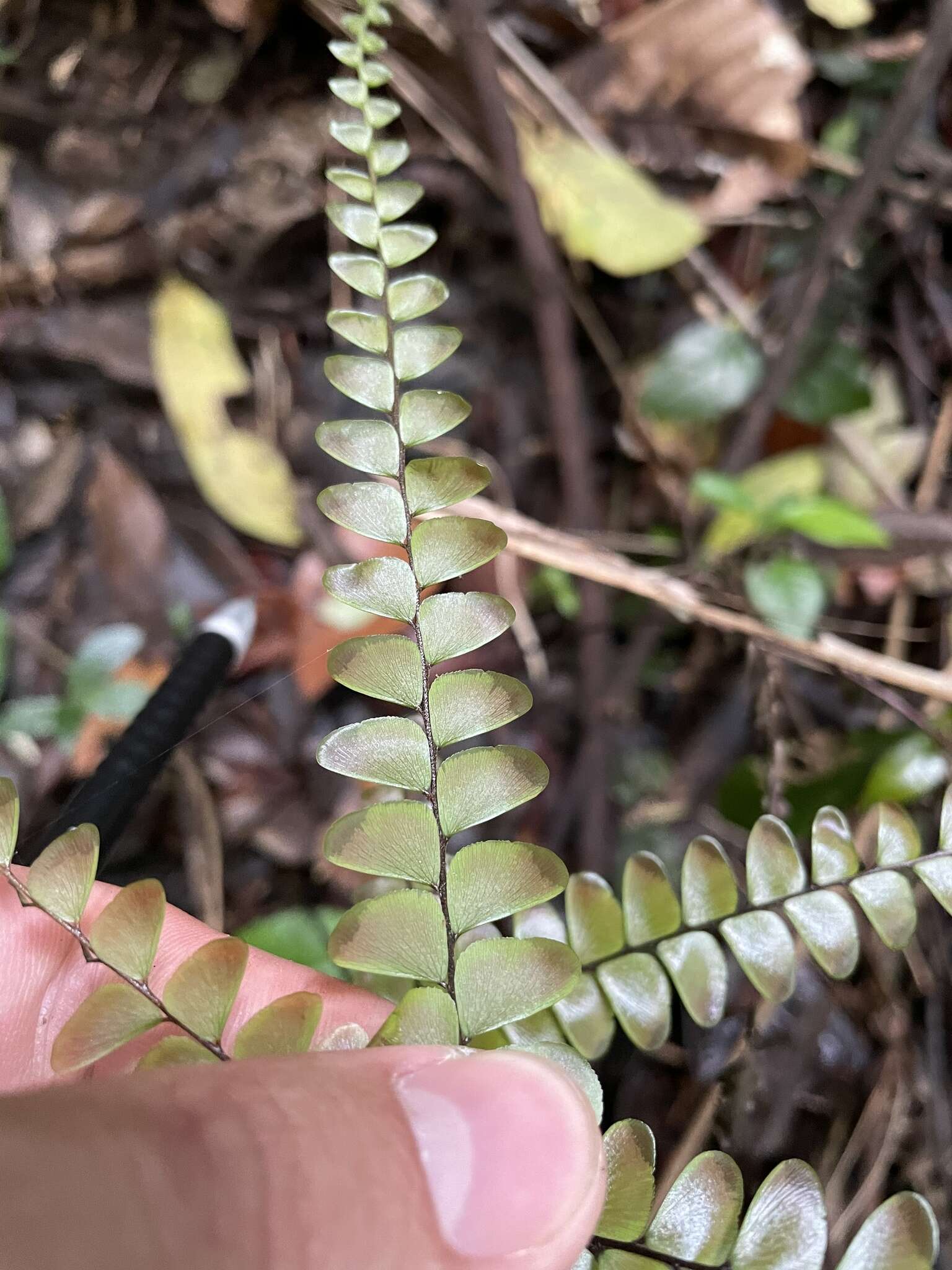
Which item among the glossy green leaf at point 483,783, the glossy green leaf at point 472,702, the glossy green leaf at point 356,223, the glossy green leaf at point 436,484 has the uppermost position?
the glossy green leaf at point 356,223

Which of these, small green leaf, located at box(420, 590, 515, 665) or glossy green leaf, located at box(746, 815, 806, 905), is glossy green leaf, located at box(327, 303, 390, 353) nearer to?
small green leaf, located at box(420, 590, 515, 665)

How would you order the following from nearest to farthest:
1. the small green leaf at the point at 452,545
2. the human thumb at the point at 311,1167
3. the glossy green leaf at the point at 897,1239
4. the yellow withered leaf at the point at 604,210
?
the human thumb at the point at 311,1167
the glossy green leaf at the point at 897,1239
the small green leaf at the point at 452,545
the yellow withered leaf at the point at 604,210

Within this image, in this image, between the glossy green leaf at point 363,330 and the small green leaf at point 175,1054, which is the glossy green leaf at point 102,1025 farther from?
the glossy green leaf at point 363,330

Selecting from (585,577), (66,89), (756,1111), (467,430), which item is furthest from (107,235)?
(756,1111)

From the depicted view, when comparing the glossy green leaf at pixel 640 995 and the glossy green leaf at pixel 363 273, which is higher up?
the glossy green leaf at pixel 363 273

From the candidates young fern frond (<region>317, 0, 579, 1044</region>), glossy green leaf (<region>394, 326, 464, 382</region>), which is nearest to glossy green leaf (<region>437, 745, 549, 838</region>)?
young fern frond (<region>317, 0, 579, 1044</region>)

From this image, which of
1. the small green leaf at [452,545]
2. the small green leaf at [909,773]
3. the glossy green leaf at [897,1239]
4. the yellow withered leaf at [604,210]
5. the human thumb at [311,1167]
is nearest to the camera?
the human thumb at [311,1167]

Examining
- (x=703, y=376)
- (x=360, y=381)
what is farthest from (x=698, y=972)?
(x=703, y=376)

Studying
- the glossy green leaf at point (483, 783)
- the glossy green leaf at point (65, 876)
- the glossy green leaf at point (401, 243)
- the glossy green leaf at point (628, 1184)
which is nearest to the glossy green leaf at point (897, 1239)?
the glossy green leaf at point (628, 1184)
